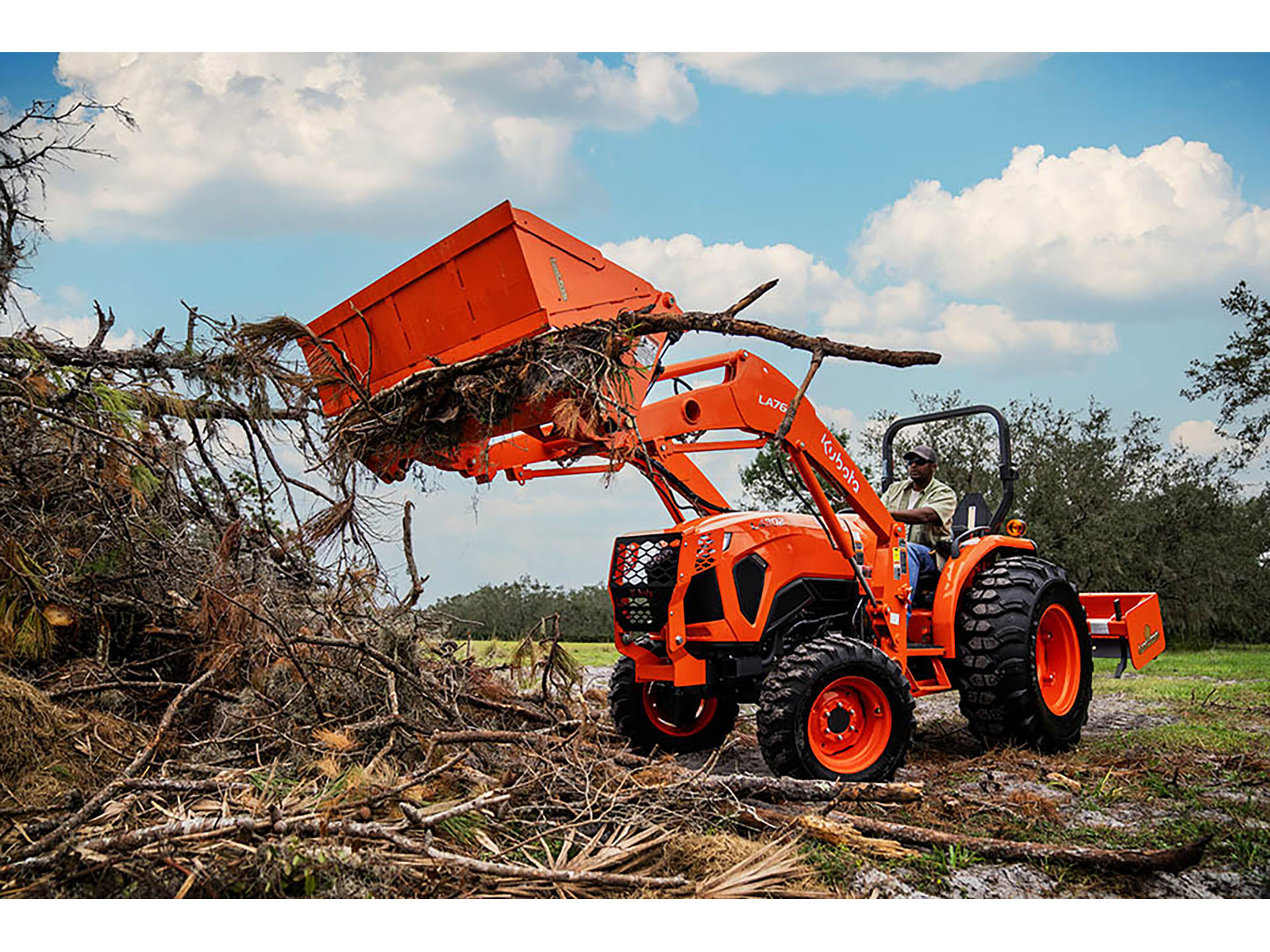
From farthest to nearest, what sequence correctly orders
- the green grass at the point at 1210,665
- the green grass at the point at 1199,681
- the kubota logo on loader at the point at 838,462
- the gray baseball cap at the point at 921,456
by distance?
1. the green grass at the point at 1210,665
2. the green grass at the point at 1199,681
3. the gray baseball cap at the point at 921,456
4. the kubota logo on loader at the point at 838,462

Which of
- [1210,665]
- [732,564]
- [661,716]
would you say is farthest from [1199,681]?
[732,564]

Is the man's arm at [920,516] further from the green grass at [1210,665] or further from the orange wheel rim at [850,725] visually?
the green grass at [1210,665]

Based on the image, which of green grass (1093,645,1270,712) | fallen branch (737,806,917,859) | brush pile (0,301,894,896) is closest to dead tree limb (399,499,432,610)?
brush pile (0,301,894,896)

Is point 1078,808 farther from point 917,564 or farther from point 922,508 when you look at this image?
point 922,508

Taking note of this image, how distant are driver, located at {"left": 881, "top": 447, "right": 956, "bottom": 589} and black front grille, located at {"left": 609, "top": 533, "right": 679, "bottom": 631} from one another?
1.49 m

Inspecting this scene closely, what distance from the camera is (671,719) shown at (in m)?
6.44

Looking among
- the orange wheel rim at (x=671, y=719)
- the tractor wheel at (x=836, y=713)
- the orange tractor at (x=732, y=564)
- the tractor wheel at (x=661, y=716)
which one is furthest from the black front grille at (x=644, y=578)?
the tractor wheel at (x=836, y=713)

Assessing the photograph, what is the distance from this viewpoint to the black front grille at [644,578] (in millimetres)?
5824

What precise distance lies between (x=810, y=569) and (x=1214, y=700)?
17.3 feet

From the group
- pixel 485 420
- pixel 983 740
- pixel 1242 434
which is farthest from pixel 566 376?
pixel 1242 434

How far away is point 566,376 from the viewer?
5191mm

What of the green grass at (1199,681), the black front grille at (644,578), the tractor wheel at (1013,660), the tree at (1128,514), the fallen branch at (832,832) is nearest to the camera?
the fallen branch at (832,832)

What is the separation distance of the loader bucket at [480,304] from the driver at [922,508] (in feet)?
6.47

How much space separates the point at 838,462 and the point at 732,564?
910 millimetres
